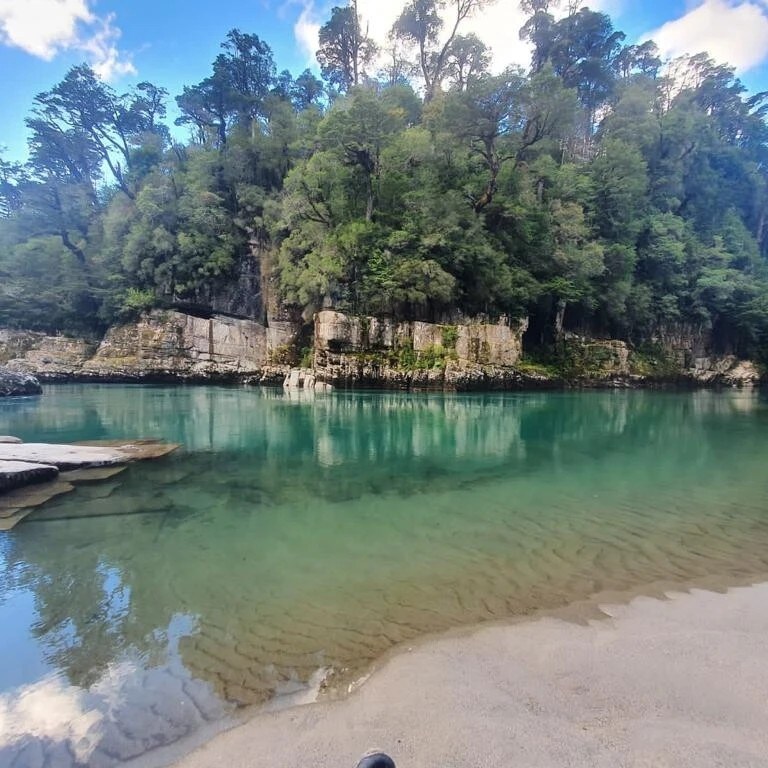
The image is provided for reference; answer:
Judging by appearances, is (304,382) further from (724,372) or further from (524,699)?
(724,372)

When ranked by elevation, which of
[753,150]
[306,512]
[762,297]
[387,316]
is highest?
[753,150]

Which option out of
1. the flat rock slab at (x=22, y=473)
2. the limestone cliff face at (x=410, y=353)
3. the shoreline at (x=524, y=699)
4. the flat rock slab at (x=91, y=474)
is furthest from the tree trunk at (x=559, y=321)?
the flat rock slab at (x=22, y=473)

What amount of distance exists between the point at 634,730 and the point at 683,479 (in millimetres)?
6945

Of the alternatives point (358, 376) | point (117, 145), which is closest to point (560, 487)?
point (358, 376)

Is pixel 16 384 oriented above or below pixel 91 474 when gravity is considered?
above

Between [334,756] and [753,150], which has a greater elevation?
[753,150]

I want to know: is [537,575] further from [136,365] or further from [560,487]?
[136,365]

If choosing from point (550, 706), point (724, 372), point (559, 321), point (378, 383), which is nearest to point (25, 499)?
point (550, 706)

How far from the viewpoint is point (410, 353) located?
2645 cm

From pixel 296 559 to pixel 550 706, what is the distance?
2854 mm

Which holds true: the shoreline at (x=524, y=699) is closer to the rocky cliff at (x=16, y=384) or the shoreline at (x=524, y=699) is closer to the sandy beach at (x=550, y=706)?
the sandy beach at (x=550, y=706)

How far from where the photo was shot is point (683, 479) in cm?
792

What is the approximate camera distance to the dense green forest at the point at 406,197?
2644 cm

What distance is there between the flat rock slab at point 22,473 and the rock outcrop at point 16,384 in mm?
17085
